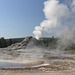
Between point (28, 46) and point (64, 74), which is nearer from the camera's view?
point (64, 74)

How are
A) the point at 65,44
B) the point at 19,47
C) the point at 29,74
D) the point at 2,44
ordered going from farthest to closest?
the point at 65,44 < the point at 2,44 < the point at 19,47 < the point at 29,74

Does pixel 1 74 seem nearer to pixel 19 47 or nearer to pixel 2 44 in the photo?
pixel 19 47

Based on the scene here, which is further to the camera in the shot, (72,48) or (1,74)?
(72,48)

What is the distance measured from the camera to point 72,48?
234 feet

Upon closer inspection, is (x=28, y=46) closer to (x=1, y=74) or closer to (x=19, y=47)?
(x=19, y=47)

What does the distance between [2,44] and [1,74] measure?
174 feet

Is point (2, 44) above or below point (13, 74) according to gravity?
above

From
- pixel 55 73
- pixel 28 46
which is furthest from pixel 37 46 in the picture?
pixel 55 73

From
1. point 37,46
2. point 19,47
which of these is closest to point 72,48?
point 37,46

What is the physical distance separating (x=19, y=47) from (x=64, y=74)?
3954 cm

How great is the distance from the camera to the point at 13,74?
18.0m

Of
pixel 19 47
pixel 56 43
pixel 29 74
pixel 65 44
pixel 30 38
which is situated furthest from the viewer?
pixel 56 43

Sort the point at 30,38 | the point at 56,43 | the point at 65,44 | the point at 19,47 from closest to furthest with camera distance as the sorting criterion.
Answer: the point at 19,47, the point at 30,38, the point at 65,44, the point at 56,43

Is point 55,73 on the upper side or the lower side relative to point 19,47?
lower
